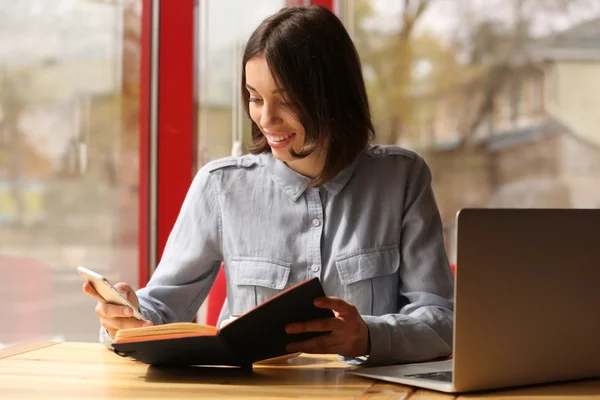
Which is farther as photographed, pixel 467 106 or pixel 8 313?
pixel 467 106

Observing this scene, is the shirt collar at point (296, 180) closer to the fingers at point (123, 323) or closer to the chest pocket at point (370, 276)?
the chest pocket at point (370, 276)

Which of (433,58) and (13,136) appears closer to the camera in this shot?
(13,136)

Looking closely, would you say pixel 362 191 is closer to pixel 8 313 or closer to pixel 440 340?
pixel 440 340

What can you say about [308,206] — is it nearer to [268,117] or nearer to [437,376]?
[268,117]

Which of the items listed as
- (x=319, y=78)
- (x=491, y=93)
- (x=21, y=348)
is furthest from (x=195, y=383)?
(x=491, y=93)

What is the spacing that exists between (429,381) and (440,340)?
1.25 ft

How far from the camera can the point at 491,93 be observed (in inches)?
166

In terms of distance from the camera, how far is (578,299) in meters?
1.30

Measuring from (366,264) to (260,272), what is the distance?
22 cm

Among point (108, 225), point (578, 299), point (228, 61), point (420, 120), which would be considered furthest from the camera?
Answer: point (420, 120)

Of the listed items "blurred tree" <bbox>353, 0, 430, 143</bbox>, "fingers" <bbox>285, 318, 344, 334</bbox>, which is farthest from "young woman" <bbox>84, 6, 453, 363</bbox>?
"blurred tree" <bbox>353, 0, 430, 143</bbox>

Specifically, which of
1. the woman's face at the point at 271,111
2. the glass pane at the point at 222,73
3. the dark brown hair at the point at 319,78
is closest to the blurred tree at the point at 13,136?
the glass pane at the point at 222,73

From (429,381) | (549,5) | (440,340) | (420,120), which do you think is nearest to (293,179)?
(440,340)

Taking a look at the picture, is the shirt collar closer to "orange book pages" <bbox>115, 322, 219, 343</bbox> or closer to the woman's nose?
the woman's nose
